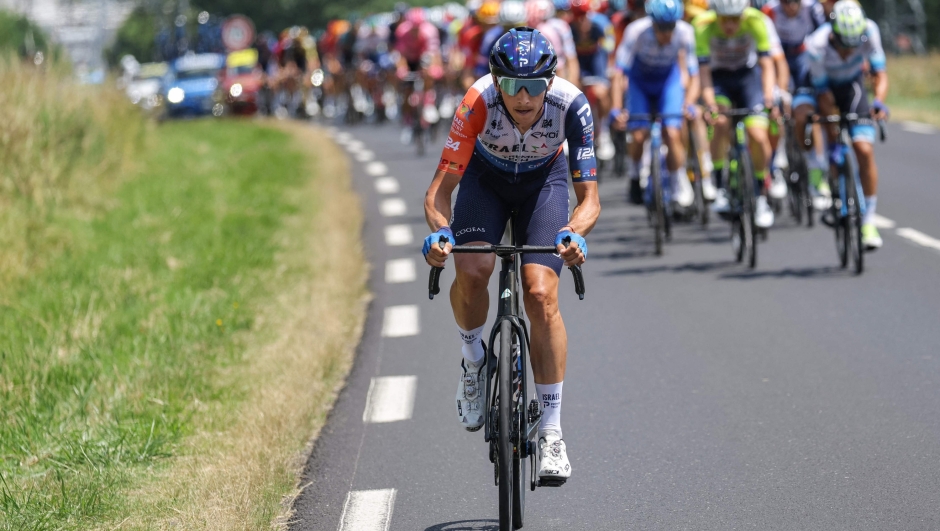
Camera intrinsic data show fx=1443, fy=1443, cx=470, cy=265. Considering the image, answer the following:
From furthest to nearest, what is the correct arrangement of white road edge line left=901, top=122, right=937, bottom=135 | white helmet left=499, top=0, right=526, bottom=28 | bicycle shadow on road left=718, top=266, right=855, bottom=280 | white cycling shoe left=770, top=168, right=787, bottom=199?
white road edge line left=901, top=122, right=937, bottom=135 → white helmet left=499, top=0, right=526, bottom=28 → white cycling shoe left=770, top=168, right=787, bottom=199 → bicycle shadow on road left=718, top=266, right=855, bottom=280

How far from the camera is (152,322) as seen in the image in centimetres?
923

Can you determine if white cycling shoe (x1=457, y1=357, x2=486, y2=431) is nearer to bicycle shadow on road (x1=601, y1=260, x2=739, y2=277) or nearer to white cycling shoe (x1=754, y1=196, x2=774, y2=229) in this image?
bicycle shadow on road (x1=601, y1=260, x2=739, y2=277)

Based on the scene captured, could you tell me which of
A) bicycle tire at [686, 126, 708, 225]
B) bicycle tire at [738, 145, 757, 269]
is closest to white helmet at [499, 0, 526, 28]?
bicycle tire at [686, 126, 708, 225]

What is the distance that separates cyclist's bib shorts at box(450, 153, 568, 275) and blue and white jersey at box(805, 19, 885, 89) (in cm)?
566

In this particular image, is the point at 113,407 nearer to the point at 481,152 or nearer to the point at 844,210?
the point at 481,152

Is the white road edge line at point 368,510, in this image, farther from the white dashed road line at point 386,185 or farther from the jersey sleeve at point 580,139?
the white dashed road line at point 386,185

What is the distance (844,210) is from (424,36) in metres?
13.0

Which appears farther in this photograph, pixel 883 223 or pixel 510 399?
pixel 883 223

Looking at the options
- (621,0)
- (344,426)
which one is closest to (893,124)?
(621,0)

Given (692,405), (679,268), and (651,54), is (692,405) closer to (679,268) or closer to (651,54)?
(679,268)

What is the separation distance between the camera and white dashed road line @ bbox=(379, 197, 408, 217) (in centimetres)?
1489

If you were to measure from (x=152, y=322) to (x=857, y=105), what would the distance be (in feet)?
18.0

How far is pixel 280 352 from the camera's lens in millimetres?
8320

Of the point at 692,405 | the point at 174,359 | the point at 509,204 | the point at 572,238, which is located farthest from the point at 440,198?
the point at 174,359
